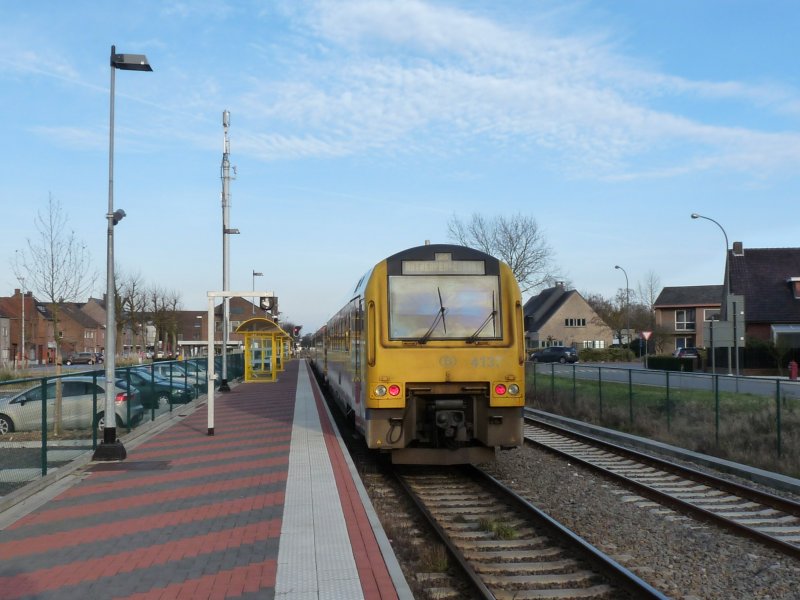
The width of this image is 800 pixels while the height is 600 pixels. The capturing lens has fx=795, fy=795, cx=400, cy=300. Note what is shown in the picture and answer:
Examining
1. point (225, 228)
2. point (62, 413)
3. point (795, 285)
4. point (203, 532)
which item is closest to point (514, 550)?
point (203, 532)

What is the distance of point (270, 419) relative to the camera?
18906 millimetres

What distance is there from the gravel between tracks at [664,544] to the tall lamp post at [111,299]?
6.01 meters

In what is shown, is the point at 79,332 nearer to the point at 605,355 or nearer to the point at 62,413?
the point at 605,355

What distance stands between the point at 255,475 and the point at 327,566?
465cm

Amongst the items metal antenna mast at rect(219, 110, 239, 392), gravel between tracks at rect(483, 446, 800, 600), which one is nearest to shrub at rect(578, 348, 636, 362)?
metal antenna mast at rect(219, 110, 239, 392)

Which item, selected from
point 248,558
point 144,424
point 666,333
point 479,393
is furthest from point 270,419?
point 666,333

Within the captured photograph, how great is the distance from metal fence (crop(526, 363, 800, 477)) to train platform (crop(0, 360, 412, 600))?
7.13m

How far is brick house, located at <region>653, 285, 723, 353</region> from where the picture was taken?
7462cm

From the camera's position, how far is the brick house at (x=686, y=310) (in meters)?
74.6

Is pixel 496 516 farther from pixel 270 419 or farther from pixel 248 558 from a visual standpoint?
pixel 270 419

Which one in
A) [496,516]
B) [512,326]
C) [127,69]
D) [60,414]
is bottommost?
[496,516]

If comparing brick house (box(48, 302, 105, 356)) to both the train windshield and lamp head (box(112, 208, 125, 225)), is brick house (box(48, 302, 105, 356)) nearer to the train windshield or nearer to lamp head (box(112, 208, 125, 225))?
lamp head (box(112, 208, 125, 225))

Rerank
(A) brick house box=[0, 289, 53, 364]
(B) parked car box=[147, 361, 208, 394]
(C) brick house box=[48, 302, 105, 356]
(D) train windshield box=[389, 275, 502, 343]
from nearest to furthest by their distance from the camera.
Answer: (D) train windshield box=[389, 275, 502, 343]
(B) parked car box=[147, 361, 208, 394]
(A) brick house box=[0, 289, 53, 364]
(C) brick house box=[48, 302, 105, 356]

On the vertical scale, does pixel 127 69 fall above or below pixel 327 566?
above
